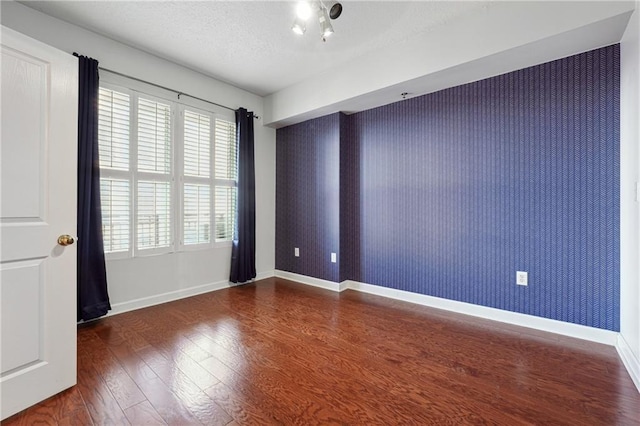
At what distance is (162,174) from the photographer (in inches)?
124

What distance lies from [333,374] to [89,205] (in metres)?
2.50

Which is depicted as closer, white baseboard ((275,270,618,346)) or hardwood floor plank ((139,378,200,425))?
hardwood floor plank ((139,378,200,425))

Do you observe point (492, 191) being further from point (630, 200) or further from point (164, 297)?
point (164, 297)

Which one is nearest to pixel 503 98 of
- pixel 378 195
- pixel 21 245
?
pixel 378 195

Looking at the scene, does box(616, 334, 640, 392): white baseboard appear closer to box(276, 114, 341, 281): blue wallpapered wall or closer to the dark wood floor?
the dark wood floor

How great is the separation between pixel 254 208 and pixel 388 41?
101 inches

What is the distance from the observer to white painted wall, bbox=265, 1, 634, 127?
6.56 feet

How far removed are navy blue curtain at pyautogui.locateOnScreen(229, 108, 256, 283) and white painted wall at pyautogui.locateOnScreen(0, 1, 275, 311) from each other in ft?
0.49

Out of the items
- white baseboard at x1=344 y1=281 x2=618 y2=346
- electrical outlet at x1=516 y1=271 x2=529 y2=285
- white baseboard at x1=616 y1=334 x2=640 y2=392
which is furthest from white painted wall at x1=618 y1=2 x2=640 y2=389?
electrical outlet at x1=516 y1=271 x2=529 y2=285

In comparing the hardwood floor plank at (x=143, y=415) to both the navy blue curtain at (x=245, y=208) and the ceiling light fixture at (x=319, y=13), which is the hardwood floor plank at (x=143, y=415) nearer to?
the navy blue curtain at (x=245, y=208)

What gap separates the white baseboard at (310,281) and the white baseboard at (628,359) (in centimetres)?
250

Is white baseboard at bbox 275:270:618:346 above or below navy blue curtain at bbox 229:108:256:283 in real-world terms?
below

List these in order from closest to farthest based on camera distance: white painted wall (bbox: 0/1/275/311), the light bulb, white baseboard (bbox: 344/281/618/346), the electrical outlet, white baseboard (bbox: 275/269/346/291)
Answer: the light bulb
white baseboard (bbox: 344/281/618/346)
white painted wall (bbox: 0/1/275/311)
the electrical outlet
white baseboard (bbox: 275/269/346/291)

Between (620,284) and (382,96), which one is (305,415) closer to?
(620,284)
